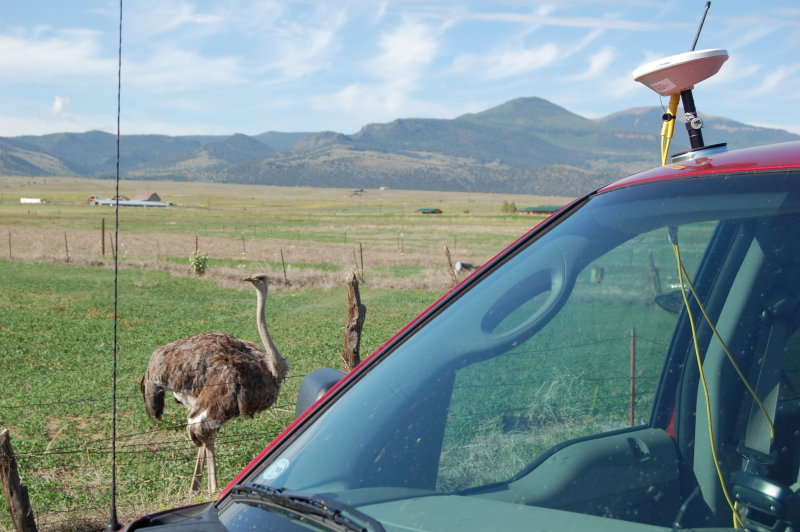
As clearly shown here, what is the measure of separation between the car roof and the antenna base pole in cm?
26

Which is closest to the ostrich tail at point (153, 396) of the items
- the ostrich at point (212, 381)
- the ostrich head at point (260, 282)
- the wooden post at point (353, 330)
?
the ostrich at point (212, 381)

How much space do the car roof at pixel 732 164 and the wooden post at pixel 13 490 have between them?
4206mm

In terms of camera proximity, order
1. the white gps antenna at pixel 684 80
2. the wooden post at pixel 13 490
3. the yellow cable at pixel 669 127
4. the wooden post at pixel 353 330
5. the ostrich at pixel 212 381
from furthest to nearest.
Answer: the wooden post at pixel 353 330
the ostrich at pixel 212 381
the wooden post at pixel 13 490
the yellow cable at pixel 669 127
the white gps antenna at pixel 684 80

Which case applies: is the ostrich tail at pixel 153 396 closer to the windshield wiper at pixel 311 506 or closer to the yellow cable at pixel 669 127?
the windshield wiper at pixel 311 506

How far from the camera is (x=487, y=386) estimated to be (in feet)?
5.80

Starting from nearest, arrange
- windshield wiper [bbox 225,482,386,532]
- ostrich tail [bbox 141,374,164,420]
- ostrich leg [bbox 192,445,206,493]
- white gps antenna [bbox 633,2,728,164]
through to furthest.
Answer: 1. windshield wiper [bbox 225,482,386,532]
2. white gps antenna [bbox 633,2,728,164]
3. ostrich leg [bbox 192,445,206,493]
4. ostrich tail [bbox 141,374,164,420]

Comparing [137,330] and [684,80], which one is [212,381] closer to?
[684,80]

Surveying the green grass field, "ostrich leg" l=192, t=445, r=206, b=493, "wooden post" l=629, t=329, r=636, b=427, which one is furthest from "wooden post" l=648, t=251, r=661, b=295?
"ostrich leg" l=192, t=445, r=206, b=493

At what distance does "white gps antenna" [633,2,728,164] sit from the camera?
183 centimetres

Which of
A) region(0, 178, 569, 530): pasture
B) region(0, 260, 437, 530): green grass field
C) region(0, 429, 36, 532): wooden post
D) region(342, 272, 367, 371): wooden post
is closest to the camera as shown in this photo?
region(0, 429, 36, 532): wooden post

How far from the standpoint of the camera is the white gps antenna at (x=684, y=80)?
1.83 meters

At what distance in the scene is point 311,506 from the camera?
1482 millimetres

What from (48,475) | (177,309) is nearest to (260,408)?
(48,475)

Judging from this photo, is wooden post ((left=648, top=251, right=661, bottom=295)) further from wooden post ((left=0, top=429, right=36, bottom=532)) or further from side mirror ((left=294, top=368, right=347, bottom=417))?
wooden post ((left=0, top=429, right=36, bottom=532))
